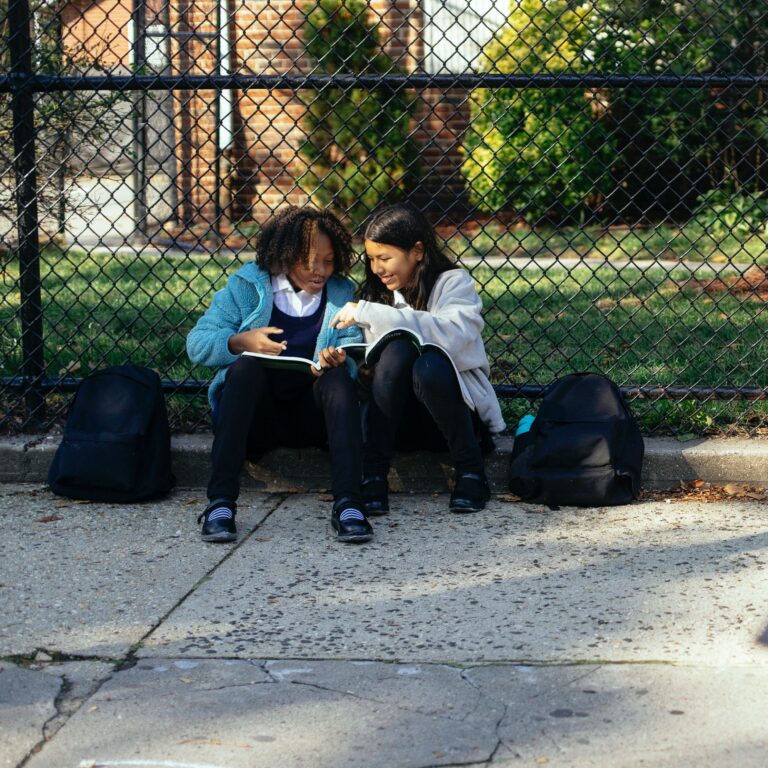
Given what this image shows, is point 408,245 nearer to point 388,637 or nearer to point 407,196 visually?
point 407,196

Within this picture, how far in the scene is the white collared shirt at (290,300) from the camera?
427cm

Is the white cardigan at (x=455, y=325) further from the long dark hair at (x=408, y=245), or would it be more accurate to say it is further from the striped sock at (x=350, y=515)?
the striped sock at (x=350, y=515)

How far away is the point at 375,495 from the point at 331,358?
0.52 metres

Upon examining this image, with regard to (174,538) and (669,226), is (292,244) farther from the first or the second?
(669,226)

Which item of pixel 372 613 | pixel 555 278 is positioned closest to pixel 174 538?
pixel 372 613

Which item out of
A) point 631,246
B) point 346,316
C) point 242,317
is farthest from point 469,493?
point 631,246

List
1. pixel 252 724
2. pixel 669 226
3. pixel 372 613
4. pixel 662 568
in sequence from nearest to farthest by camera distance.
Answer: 1. pixel 252 724
2. pixel 372 613
3. pixel 662 568
4. pixel 669 226

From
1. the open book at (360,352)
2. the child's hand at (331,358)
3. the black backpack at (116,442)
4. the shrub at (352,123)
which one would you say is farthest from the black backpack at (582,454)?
the shrub at (352,123)

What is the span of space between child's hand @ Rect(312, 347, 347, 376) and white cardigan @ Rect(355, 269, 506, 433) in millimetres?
156

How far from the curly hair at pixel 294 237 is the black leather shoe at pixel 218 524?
889 millimetres

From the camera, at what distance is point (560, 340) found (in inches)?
244

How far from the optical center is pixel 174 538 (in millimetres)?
3891

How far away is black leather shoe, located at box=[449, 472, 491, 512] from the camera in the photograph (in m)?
4.12

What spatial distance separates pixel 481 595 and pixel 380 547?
21.3 inches
